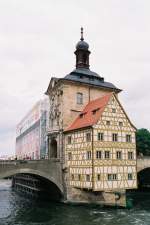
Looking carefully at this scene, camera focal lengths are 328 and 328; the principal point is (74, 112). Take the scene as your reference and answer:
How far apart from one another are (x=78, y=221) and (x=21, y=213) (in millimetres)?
8778

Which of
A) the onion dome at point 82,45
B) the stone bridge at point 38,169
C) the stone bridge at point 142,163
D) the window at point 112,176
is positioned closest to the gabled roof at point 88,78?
the onion dome at point 82,45

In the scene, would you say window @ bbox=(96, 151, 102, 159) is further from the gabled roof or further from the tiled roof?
the gabled roof

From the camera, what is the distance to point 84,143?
137 ft

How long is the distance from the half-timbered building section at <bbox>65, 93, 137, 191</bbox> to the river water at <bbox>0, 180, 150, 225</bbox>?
3.43 m

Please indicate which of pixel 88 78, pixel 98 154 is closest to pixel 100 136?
pixel 98 154

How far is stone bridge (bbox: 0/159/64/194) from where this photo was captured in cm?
3969

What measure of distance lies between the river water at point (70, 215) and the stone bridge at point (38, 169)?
137 inches

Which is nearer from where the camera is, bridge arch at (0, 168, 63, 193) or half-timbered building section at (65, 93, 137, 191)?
bridge arch at (0, 168, 63, 193)

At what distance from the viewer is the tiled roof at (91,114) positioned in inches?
1640

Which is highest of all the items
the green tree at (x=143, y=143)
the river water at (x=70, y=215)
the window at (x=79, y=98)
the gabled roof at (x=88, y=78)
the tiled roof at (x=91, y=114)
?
the gabled roof at (x=88, y=78)

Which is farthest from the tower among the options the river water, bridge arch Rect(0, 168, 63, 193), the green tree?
the green tree

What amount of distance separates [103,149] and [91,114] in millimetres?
5491

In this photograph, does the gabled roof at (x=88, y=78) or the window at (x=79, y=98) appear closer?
the window at (x=79, y=98)

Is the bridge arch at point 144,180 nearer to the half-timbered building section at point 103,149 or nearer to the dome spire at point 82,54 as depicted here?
the half-timbered building section at point 103,149
